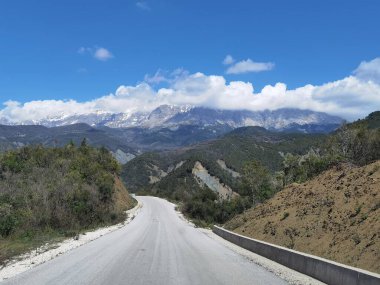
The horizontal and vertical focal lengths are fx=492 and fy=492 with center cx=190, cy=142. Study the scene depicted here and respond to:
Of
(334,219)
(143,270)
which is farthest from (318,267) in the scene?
(334,219)

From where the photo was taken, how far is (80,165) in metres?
70.5

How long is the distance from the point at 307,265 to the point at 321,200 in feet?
35.7

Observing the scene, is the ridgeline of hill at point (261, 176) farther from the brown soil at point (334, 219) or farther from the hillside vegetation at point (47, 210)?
the hillside vegetation at point (47, 210)

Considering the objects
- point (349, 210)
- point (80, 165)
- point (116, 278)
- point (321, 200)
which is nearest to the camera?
point (116, 278)

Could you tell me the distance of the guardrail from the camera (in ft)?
39.2

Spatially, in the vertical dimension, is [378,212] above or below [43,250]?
above

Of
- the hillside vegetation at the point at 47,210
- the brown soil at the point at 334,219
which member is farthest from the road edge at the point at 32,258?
the brown soil at the point at 334,219

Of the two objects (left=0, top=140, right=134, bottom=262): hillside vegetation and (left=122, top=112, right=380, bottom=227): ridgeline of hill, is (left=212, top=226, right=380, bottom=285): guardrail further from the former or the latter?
(left=122, top=112, right=380, bottom=227): ridgeline of hill

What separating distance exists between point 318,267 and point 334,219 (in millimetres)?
7625

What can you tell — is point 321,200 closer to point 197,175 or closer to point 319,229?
point 319,229

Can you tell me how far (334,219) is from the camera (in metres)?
22.6

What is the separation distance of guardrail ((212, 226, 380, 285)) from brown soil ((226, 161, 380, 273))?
1283mm

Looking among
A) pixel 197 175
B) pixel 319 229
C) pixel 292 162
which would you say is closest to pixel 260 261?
pixel 319 229

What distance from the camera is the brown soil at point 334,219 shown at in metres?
17.7
